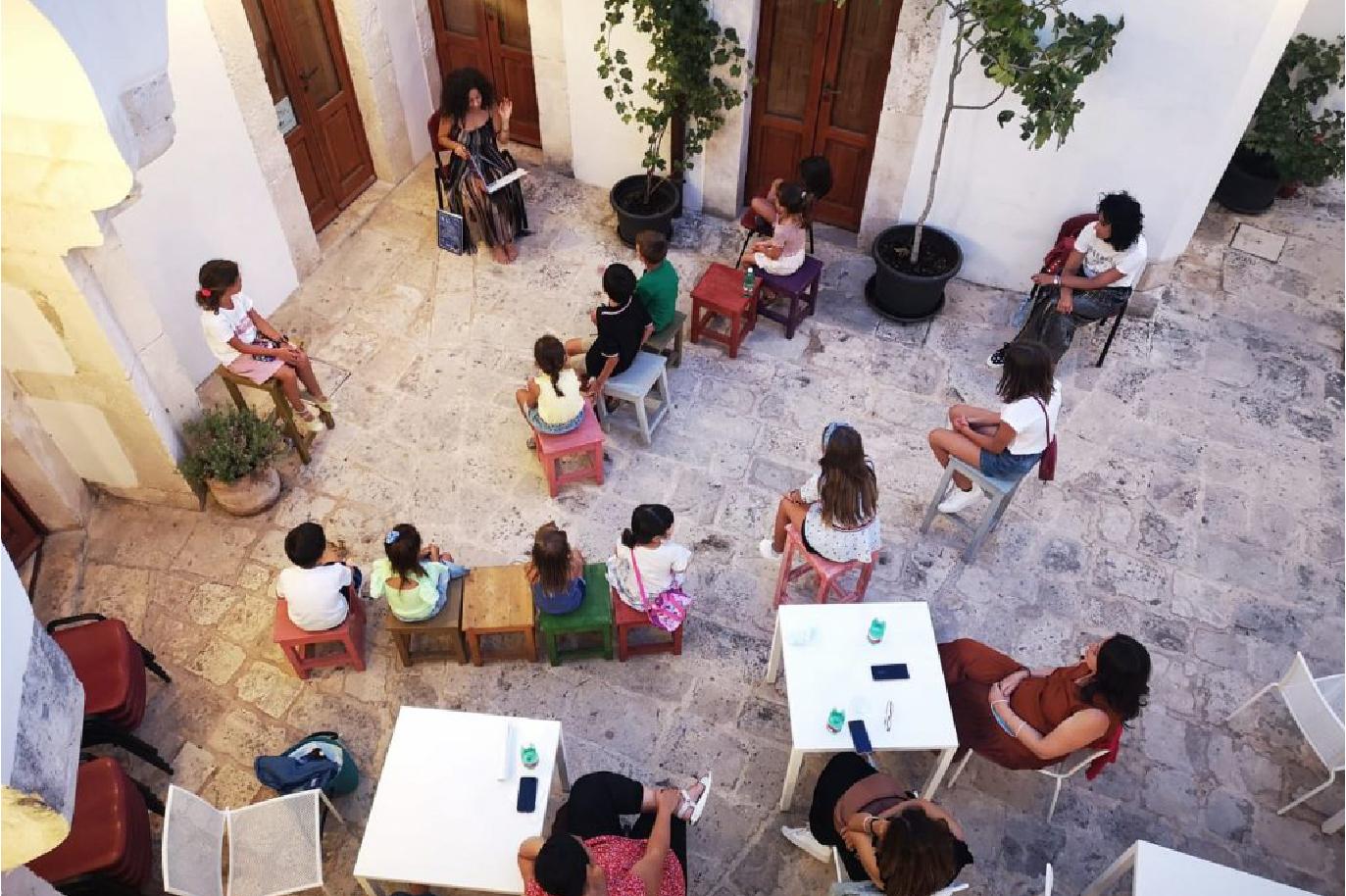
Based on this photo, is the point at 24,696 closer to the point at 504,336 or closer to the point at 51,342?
the point at 51,342

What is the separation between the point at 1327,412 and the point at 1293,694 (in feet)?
9.42

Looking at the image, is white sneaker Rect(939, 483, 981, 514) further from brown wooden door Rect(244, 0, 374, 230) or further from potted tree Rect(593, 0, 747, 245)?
brown wooden door Rect(244, 0, 374, 230)

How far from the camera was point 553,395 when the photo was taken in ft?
18.0

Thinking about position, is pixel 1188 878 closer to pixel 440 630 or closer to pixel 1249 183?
pixel 440 630

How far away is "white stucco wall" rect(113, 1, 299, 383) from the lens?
5.80m

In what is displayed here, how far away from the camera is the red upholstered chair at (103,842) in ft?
12.9

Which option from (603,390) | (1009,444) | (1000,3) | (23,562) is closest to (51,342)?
(23,562)

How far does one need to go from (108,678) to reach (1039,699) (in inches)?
172

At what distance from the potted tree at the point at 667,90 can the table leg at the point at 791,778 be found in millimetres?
4455

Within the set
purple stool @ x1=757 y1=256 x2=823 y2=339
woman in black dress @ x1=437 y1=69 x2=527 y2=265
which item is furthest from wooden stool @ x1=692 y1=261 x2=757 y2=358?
woman in black dress @ x1=437 y1=69 x2=527 y2=265

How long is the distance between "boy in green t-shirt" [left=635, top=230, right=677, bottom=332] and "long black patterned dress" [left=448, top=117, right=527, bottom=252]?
176cm

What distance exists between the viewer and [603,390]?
6.07 metres

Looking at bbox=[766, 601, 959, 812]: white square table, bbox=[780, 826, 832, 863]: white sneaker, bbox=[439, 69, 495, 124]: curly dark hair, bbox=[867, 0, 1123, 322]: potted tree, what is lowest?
bbox=[780, 826, 832, 863]: white sneaker

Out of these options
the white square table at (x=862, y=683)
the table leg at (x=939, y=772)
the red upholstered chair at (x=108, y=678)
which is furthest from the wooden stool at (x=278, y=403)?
the table leg at (x=939, y=772)
